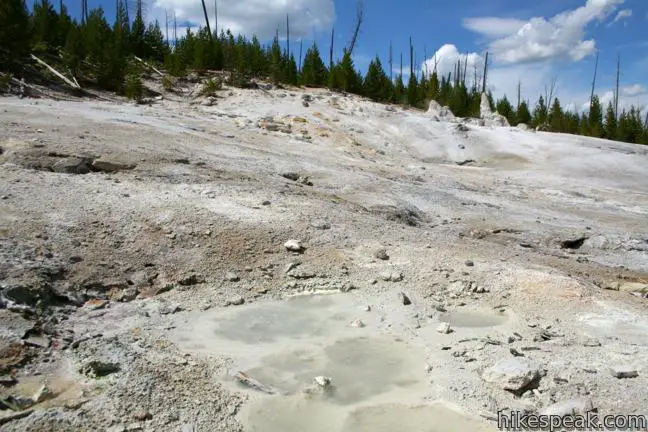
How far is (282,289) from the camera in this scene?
630 centimetres

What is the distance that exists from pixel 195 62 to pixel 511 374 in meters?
27.9

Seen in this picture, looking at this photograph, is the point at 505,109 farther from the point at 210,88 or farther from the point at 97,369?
the point at 97,369

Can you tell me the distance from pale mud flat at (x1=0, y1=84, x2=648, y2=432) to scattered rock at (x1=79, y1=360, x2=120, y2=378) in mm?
17

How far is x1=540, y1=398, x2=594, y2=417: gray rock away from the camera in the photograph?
372cm

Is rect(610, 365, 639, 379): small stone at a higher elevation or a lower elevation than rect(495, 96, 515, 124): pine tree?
lower

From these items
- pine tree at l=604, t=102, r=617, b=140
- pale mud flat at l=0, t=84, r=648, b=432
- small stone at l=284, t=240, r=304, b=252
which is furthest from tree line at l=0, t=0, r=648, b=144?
small stone at l=284, t=240, r=304, b=252

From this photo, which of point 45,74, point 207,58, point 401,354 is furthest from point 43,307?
point 207,58

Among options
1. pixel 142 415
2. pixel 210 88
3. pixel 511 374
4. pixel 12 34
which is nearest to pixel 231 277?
pixel 142 415

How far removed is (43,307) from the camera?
499 centimetres

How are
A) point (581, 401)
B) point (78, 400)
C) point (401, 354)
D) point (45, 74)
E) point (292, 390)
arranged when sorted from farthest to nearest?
point (45, 74) → point (401, 354) → point (292, 390) → point (581, 401) → point (78, 400)

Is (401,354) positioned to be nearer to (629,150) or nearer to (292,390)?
(292,390)

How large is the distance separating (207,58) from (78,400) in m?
27.8

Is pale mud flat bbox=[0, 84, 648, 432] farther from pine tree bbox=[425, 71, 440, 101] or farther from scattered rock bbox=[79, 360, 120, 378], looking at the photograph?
pine tree bbox=[425, 71, 440, 101]

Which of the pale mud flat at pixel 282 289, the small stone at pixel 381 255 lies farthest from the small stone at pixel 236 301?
the small stone at pixel 381 255
